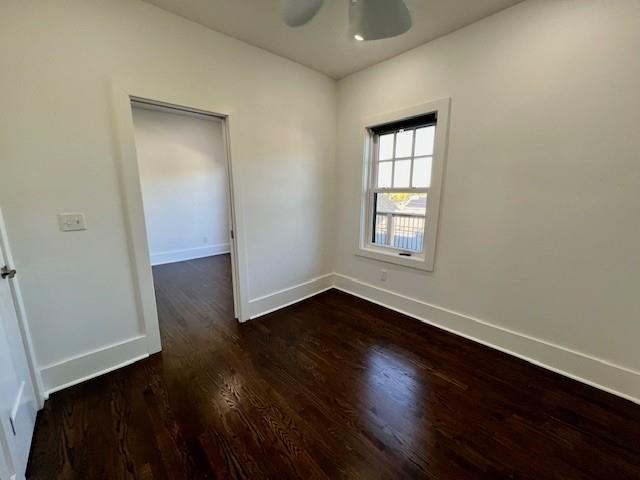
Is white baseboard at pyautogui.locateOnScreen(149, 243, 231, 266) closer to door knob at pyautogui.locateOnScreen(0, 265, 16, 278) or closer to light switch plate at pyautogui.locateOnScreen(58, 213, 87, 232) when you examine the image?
light switch plate at pyautogui.locateOnScreen(58, 213, 87, 232)

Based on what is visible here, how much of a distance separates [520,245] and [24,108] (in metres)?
3.42

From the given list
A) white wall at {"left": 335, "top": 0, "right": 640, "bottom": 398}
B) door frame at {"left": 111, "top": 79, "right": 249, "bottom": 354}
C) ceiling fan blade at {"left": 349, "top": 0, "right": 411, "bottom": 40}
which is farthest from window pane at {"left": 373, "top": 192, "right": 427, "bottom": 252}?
door frame at {"left": 111, "top": 79, "right": 249, "bottom": 354}

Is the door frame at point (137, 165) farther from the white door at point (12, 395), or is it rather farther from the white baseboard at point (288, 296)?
the white baseboard at point (288, 296)

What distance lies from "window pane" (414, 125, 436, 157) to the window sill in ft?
3.45

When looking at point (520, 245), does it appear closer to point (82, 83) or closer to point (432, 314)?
point (432, 314)

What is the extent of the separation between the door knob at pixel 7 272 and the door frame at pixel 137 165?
0.58m

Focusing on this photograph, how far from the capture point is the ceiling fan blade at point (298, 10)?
1329mm

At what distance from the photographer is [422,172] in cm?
254

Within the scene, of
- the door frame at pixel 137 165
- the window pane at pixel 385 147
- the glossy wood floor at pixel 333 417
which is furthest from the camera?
the window pane at pixel 385 147

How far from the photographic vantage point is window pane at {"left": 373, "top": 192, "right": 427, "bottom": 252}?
2643 millimetres

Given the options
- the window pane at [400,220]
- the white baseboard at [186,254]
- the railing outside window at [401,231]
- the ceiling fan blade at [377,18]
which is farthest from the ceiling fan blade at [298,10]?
the white baseboard at [186,254]

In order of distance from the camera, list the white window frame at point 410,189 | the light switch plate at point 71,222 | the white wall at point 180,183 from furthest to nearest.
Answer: the white wall at point 180,183, the white window frame at point 410,189, the light switch plate at point 71,222

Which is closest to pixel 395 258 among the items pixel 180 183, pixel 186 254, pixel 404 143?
pixel 404 143

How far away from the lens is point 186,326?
2547mm
